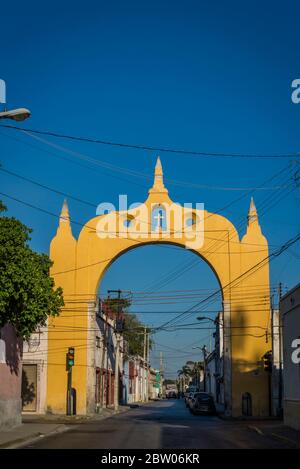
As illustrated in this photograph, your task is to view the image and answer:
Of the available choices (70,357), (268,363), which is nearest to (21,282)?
(70,357)

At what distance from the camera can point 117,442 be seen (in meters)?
20.2

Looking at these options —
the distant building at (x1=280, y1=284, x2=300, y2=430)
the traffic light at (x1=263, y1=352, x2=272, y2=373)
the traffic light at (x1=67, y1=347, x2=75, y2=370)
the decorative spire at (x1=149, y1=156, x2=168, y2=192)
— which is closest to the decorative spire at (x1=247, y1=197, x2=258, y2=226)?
the decorative spire at (x1=149, y1=156, x2=168, y2=192)

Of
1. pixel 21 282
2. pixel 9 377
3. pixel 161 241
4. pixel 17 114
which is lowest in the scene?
pixel 9 377

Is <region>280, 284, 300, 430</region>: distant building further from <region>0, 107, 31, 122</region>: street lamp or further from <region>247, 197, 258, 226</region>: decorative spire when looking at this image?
<region>0, 107, 31, 122</region>: street lamp

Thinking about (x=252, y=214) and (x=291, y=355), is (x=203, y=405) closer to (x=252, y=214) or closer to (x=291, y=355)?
(x=252, y=214)

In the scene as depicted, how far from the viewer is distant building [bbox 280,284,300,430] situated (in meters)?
27.3

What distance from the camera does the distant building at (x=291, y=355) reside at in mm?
27328

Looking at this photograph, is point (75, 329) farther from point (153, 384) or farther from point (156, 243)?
point (153, 384)

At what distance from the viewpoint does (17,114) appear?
1537 cm

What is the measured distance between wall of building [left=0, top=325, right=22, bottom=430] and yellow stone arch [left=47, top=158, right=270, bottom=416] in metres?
11.6

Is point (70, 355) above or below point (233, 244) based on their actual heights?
below

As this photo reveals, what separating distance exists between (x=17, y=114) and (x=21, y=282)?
6503 mm
